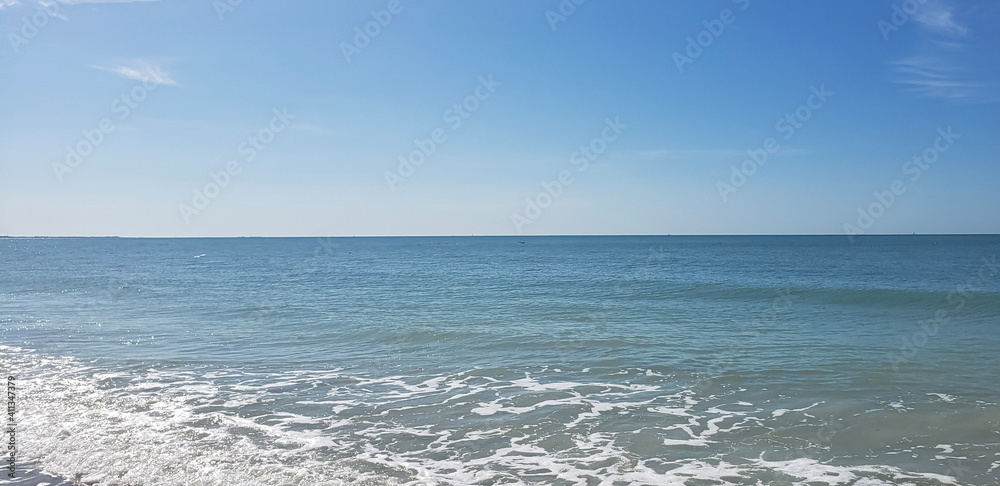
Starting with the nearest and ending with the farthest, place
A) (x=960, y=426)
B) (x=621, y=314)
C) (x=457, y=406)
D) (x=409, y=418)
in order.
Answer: (x=960, y=426) → (x=409, y=418) → (x=457, y=406) → (x=621, y=314)

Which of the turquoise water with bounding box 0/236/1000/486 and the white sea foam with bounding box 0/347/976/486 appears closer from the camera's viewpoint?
the white sea foam with bounding box 0/347/976/486

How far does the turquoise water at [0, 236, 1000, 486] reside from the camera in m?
8.62

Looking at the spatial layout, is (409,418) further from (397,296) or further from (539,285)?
(539,285)

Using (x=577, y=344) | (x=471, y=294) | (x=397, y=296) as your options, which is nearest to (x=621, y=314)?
(x=577, y=344)

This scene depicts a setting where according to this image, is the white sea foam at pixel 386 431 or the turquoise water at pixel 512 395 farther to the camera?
the turquoise water at pixel 512 395

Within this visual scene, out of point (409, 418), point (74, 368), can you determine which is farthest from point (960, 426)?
point (74, 368)

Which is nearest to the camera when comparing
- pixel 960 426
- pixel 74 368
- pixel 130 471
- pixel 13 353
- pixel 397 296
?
pixel 130 471

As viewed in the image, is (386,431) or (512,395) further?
(512,395)

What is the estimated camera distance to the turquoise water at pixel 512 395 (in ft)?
28.3

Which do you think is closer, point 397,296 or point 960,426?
point 960,426

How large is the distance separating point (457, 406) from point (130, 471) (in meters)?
5.56

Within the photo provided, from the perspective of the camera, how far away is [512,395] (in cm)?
1242

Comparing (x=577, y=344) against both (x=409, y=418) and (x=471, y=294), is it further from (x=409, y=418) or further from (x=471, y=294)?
(x=471, y=294)

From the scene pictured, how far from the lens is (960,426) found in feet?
33.1
